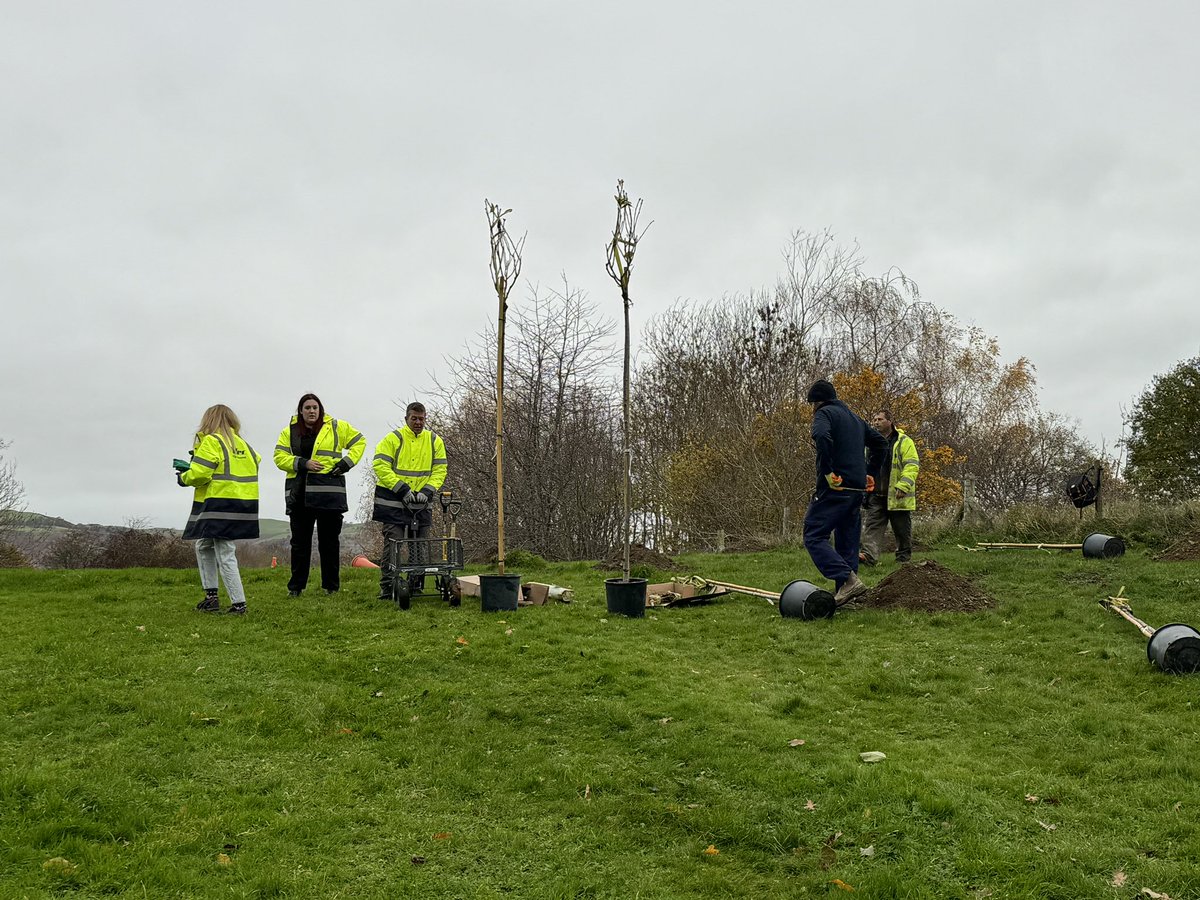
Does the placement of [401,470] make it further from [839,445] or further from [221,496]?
[839,445]

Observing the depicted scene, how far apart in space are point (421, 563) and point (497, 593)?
970mm

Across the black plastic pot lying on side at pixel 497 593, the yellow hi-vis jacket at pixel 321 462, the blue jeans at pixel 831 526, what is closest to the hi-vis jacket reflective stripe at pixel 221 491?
the yellow hi-vis jacket at pixel 321 462

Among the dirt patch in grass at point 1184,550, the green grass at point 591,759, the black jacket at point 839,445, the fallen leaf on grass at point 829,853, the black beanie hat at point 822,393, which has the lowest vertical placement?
the fallen leaf on grass at point 829,853

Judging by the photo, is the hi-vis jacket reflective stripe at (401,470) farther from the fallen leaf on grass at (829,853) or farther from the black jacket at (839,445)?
the fallen leaf on grass at (829,853)

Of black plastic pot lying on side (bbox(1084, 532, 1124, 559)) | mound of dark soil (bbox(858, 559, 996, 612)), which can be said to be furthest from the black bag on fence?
mound of dark soil (bbox(858, 559, 996, 612))

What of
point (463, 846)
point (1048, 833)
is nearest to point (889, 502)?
point (1048, 833)

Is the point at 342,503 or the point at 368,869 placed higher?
the point at 342,503

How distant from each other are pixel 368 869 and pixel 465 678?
8.10 ft

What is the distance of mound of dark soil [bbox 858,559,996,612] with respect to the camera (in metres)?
7.91

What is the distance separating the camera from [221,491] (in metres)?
7.65

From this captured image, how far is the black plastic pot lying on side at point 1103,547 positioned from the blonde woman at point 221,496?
1056 cm

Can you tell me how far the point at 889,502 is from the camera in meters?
10.9

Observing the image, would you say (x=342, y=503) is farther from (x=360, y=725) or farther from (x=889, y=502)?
(x=889, y=502)

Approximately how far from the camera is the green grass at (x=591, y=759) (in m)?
3.27
